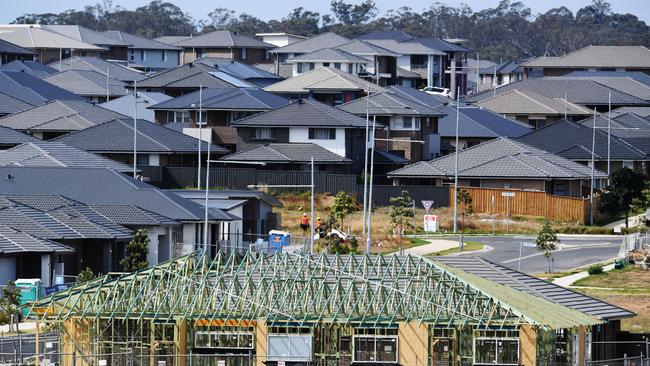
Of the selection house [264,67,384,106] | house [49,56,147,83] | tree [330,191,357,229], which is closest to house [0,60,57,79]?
house [49,56,147,83]

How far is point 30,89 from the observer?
4754 inches

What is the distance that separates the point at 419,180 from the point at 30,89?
33163 mm

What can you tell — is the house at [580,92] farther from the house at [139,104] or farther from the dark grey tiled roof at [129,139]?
the dark grey tiled roof at [129,139]

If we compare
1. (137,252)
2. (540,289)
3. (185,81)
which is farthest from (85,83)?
(540,289)

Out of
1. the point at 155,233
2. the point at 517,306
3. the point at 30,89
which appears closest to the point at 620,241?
the point at 155,233

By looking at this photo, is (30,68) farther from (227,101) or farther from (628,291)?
(628,291)

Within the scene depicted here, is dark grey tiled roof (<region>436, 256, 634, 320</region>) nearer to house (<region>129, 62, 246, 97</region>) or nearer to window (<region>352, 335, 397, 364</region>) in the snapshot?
window (<region>352, 335, 397, 364</region>)

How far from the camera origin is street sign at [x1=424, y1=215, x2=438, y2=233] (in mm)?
86500

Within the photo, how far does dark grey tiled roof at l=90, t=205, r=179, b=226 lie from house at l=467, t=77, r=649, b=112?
65804 millimetres

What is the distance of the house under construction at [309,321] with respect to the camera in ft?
148

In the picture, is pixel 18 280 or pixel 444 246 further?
pixel 444 246

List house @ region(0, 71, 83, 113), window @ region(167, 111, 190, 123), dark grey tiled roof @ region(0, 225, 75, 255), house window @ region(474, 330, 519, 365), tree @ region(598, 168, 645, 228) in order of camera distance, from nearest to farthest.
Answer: house window @ region(474, 330, 519, 365)
dark grey tiled roof @ region(0, 225, 75, 255)
tree @ region(598, 168, 645, 228)
window @ region(167, 111, 190, 123)
house @ region(0, 71, 83, 113)

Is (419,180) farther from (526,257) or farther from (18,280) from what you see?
(18,280)

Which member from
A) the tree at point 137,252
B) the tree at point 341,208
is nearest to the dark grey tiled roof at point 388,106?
the tree at point 341,208
